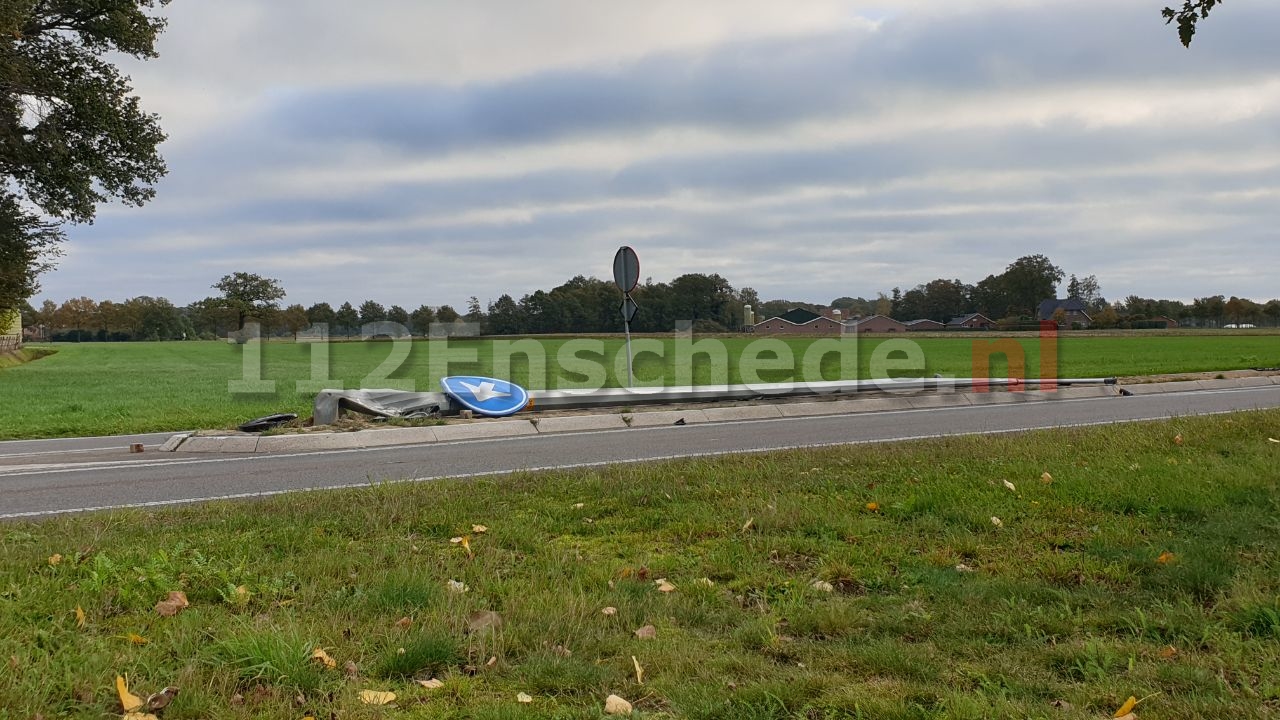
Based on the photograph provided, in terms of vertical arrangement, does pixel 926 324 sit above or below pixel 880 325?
above

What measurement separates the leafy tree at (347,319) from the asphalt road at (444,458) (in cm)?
9519

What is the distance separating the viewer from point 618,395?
14.4 metres

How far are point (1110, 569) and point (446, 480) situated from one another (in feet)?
16.5

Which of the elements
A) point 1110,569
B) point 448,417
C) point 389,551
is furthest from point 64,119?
point 1110,569

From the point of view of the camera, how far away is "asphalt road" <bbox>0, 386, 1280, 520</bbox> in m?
7.61

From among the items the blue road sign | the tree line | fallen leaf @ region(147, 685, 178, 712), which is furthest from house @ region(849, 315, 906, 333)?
fallen leaf @ region(147, 685, 178, 712)

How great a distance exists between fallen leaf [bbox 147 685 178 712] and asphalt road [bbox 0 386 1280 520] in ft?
14.1

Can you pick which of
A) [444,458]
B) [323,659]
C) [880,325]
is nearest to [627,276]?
[444,458]

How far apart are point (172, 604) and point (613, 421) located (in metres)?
9.05

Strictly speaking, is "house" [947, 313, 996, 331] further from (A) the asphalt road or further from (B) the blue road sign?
(B) the blue road sign

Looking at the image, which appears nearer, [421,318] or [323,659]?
[323,659]

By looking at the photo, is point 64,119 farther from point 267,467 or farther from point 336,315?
point 336,315

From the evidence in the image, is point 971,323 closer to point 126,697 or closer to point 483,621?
point 483,621

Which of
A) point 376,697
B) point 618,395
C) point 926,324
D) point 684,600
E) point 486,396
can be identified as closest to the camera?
point 376,697
